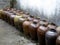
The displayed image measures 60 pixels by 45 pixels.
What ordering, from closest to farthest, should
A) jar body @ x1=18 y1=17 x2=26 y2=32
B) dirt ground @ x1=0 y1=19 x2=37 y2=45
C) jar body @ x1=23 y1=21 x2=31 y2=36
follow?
1. dirt ground @ x1=0 y1=19 x2=37 y2=45
2. jar body @ x1=23 y1=21 x2=31 y2=36
3. jar body @ x1=18 y1=17 x2=26 y2=32

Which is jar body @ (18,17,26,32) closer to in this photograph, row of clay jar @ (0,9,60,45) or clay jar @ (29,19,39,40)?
row of clay jar @ (0,9,60,45)

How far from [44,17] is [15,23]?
904 millimetres

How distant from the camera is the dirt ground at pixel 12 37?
11.2 ft

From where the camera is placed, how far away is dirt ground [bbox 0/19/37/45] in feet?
11.2

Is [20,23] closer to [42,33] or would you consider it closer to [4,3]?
[42,33]

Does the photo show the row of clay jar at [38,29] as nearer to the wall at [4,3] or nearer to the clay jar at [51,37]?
the clay jar at [51,37]

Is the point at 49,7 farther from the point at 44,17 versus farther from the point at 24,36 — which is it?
the point at 24,36

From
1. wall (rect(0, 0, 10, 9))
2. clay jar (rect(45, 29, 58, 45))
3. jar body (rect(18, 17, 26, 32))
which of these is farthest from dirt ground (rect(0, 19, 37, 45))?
wall (rect(0, 0, 10, 9))

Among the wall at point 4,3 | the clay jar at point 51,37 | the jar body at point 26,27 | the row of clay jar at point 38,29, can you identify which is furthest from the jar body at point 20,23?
the wall at point 4,3

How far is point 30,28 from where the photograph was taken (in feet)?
11.7

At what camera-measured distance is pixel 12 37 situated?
377cm

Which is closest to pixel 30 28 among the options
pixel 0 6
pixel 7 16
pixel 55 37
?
pixel 55 37

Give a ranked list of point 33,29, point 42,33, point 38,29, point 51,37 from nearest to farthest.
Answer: point 51,37, point 42,33, point 38,29, point 33,29

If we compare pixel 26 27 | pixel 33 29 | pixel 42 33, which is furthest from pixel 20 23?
pixel 42 33
